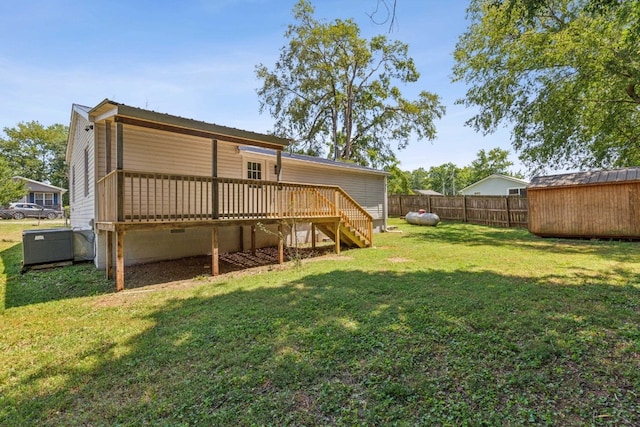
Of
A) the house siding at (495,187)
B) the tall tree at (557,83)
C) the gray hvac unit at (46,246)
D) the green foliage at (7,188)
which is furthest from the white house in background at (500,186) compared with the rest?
the green foliage at (7,188)

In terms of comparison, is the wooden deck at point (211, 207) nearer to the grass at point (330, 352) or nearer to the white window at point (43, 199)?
the grass at point (330, 352)

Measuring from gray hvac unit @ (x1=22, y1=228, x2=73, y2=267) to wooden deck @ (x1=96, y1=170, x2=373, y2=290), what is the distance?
137 centimetres

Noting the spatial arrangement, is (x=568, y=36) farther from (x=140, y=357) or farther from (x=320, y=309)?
(x=140, y=357)

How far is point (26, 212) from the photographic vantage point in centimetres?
2525

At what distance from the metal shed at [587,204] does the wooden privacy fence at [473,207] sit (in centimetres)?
216

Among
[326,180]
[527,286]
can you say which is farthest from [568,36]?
[527,286]

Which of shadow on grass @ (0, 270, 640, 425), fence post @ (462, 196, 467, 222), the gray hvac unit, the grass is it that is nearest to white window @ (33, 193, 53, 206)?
the gray hvac unit

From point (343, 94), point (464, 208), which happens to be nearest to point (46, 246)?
point (464, 208)

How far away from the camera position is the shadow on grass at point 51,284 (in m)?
5.38

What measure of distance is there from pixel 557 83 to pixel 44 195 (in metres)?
41.3

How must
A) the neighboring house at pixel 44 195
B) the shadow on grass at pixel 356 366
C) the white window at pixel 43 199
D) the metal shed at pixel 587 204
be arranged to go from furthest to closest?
the white window at pixel 43 199, the neighboring house at pixel 44 195, the metal shed at pixel 587 204, the shadow on grass at pixel 356 366

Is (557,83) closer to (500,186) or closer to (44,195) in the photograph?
(500,186)

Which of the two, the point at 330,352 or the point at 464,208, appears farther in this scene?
the point at 464,208

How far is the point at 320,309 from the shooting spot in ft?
14.4
